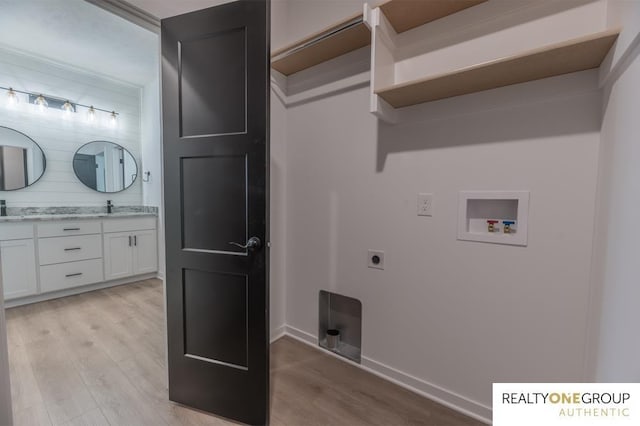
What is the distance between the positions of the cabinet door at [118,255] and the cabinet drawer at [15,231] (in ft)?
2.24

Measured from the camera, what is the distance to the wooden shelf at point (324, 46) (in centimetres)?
161

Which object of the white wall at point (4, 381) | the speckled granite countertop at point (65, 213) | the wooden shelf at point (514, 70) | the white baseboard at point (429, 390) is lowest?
the white baseboard at point (429, 390)

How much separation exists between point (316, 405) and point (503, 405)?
0.97 metres

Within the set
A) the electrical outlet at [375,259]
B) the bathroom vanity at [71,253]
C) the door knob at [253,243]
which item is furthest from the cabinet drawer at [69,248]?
the electrical outlet at [375,259]

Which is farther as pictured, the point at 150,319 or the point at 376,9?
the point at 150,319

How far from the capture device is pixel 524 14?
4.23 feet

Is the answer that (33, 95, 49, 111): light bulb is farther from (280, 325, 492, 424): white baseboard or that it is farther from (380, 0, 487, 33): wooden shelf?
(280, 325, 492, 424): white baseboard

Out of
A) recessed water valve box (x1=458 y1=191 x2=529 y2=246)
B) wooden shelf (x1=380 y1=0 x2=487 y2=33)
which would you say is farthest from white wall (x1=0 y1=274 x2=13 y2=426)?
wooden shelf (x1=380 y1=0 x2=487 y2=33)

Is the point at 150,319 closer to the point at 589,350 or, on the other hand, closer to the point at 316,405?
the point at 316,405

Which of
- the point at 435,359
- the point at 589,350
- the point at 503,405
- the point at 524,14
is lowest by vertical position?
the point at 435,359

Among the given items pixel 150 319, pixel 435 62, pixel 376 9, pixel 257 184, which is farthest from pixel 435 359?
pixel 150 319

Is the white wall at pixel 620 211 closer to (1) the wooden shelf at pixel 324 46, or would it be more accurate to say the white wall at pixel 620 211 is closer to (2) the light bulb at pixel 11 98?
(1) the wooden shelf at pixel 324 46

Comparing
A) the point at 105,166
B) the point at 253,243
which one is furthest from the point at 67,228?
the point at 253,243

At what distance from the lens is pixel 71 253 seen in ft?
10.4
